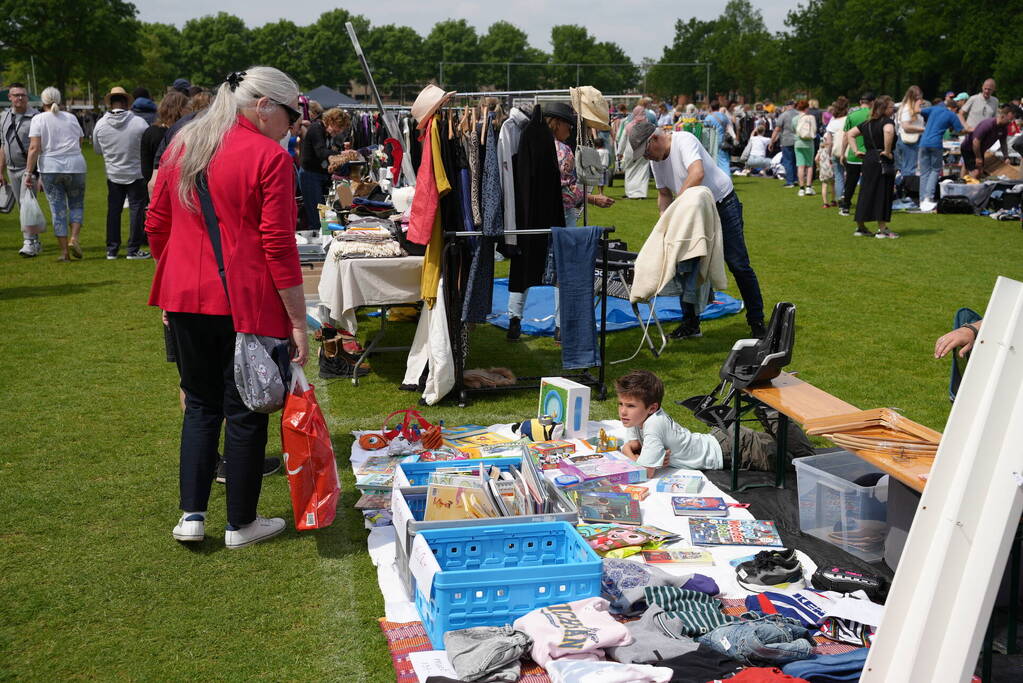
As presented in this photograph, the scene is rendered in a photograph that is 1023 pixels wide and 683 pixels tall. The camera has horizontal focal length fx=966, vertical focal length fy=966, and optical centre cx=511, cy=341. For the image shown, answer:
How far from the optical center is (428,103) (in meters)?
6.07

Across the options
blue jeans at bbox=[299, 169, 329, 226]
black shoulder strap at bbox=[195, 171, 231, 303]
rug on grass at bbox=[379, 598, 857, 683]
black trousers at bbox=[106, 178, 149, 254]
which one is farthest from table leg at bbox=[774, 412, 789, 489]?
black trousers at bbox=[106, 178, 149, 254]

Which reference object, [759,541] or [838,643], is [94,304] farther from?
[838,643]

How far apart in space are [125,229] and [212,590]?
12.2 meters

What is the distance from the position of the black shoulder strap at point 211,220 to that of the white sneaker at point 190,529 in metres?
0.98


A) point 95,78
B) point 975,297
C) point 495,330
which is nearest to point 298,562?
point 495,330

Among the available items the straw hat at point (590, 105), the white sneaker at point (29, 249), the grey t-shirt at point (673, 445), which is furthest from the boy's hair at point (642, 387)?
the white sneaker at point (29, 249)

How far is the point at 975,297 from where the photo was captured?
31.0 ft

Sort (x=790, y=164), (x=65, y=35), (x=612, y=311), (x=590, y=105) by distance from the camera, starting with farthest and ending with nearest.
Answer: (x=65, y=35), (x=790, y=164), (x=612, y=311), (x=590, y=105)

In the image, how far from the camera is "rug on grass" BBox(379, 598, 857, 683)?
3.17m

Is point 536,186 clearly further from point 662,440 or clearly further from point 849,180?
point 849,180

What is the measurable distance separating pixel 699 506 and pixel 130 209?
904 cm

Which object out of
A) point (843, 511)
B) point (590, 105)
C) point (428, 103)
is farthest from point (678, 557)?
point (590, 105)

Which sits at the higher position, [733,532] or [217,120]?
[217,120]

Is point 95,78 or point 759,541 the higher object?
Answer: point 95,78
